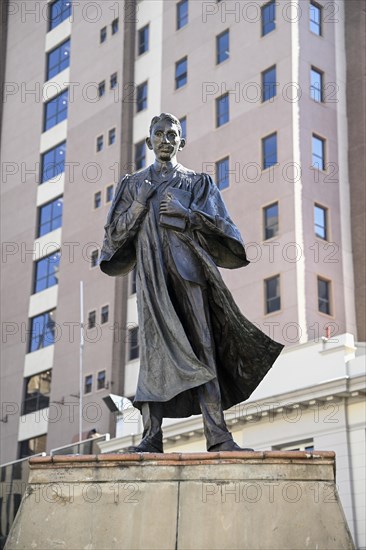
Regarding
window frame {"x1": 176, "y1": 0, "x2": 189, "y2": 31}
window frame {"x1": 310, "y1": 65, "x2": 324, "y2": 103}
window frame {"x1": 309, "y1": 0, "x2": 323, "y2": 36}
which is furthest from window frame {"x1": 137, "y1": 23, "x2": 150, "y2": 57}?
window frame {"x1": 310, "y1": 65, "x2": 324, "y2": 103}

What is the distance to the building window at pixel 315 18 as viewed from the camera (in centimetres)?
4241

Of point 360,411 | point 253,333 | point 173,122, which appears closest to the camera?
point 253,333

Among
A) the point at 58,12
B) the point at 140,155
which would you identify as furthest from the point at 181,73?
the point at 58,12

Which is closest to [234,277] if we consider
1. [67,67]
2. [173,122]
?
[67,67]

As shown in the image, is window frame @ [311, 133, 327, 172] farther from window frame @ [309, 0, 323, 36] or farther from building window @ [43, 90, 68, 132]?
building window @ [43, 90, 68, 132]

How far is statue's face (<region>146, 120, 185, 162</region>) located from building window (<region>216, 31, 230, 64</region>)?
121ft

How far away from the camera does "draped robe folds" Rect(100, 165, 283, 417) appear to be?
297 inches

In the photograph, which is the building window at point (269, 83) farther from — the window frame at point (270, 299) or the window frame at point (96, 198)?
the window frame at point (96, 198)

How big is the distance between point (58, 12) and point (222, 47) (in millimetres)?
16054

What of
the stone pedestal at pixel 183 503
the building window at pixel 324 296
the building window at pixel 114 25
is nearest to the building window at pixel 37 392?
the building window at pixel 324 296

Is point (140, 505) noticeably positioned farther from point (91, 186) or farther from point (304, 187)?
point (91, 186)

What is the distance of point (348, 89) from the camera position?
4300 cm

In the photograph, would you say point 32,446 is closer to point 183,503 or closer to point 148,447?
point 148,447

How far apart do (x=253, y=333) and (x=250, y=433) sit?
1001 inches
